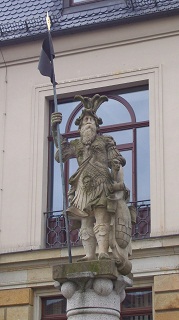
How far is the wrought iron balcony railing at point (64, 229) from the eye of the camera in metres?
19.8

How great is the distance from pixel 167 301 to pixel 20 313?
329 cm

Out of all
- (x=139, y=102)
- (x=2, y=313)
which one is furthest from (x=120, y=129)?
(x=2, y=313)

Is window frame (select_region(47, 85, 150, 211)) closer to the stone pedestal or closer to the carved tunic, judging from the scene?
the carved tunic

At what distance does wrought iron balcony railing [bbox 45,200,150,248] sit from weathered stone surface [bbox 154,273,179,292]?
1.04m

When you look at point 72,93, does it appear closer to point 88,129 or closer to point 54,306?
point 54,306

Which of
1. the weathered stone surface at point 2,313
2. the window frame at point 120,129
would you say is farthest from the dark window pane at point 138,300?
the weathered stone surface at point 2,313

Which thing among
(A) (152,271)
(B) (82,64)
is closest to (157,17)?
(B) (82,64)

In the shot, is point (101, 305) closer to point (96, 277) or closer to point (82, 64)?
point (96, 277)

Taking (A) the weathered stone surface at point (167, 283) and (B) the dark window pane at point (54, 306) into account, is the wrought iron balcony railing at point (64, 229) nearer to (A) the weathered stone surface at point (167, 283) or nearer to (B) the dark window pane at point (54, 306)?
(A) the weathered stone surface at point (167, 283)

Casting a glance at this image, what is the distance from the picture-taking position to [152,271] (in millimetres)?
19141

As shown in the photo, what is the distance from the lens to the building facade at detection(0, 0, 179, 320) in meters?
19.4

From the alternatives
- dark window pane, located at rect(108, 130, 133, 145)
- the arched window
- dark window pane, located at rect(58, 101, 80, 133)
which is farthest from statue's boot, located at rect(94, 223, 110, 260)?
dark window pane, located at rect(58, 101, 80, 133)

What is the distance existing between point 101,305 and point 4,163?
9.21 m

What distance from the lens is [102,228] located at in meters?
13.1
